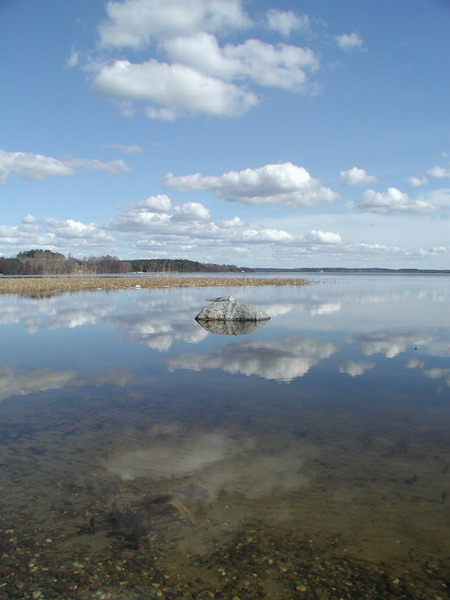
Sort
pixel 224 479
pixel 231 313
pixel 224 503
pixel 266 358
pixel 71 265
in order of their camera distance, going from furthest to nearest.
A: pixel 71 265 < pixel 231 313 < pixel 266 358 < pixel 224 479 < pixel 224 503

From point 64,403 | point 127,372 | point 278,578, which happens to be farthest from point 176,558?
point 127,372

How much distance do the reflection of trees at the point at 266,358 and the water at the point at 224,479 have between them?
0.11 m

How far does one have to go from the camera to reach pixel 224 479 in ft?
15.9

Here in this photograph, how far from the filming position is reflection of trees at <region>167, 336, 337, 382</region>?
10.1 m

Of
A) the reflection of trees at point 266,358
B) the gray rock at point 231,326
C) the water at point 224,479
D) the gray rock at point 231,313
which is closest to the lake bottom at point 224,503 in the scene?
the water at point 224,479

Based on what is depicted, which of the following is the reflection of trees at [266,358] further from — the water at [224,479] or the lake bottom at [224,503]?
the lake bottom at [224,503]

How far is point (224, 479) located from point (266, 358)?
6.70m

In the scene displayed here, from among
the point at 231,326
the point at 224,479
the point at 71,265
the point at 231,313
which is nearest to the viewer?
the point at 224,479

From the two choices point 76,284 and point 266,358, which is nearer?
point 266,358

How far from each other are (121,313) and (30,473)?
18.1 m

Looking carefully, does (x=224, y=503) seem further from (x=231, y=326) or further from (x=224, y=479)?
(x=231, y=326)

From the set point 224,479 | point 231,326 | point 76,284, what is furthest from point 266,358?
point 76,284

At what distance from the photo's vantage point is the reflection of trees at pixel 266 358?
10102 mm

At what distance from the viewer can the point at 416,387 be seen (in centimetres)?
870
